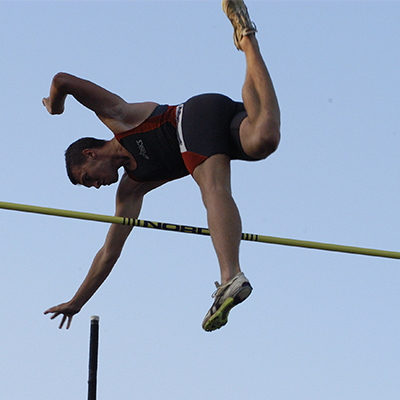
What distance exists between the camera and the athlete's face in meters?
5.31

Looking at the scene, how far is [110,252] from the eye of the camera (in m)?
5.86

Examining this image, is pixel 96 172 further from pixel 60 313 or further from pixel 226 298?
pixel 226 298

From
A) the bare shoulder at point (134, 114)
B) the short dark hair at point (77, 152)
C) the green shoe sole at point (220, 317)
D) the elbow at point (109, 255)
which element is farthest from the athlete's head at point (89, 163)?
the green shoe sole at point (220, 317)

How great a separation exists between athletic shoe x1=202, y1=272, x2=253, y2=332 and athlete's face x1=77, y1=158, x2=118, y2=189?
4.81 feet

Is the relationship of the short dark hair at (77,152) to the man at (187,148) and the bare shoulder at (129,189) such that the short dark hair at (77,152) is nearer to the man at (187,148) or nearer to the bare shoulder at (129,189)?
the man at (187,148)

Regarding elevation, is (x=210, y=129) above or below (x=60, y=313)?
above

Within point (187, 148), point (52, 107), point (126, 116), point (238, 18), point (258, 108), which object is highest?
point (238, 18)

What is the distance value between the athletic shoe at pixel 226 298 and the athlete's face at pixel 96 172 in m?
1.46

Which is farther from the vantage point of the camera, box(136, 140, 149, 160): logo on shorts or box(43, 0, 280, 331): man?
box(136, 140, 149, 160): logo on shorts

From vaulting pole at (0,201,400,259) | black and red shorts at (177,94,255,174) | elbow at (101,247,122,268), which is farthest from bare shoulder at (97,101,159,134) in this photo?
elbow at (101,247,122,268)

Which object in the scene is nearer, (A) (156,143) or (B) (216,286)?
(B) (216,286)

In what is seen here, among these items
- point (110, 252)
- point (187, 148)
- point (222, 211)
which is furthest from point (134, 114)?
point (110, 252)

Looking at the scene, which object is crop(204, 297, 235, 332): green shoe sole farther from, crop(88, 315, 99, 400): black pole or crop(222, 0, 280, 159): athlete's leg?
crop(88, 315, 99, 400): black pole

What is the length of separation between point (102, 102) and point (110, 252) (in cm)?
140
